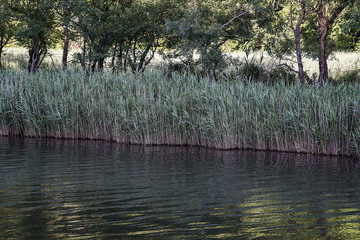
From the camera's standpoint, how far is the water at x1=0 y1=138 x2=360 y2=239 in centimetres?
473

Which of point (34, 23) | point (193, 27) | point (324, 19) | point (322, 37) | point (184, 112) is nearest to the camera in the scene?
point (184, 112)

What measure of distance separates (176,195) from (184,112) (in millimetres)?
4468

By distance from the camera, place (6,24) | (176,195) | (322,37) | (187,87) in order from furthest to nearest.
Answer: (6,24) → (322,37) → (187,87) → (176,195)

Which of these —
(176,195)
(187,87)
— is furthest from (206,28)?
(176,195)

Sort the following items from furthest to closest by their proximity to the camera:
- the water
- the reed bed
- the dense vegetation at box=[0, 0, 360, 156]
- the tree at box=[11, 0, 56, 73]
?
the tree at box=[11, 0, 56, 73] < the dense vegetation at box=[0, 0, 360, 156] < the reed bed < the water

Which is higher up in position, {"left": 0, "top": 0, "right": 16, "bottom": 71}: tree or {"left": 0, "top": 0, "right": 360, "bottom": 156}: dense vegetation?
{"left": 0, "top": 0, "right": 16, "bottom": 71}: tree

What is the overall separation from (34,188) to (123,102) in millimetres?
4681

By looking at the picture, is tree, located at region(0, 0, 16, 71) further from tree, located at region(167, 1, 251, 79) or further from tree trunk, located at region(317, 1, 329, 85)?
tree trunk, located at region(317, 1, 329, 85)

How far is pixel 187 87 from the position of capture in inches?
429

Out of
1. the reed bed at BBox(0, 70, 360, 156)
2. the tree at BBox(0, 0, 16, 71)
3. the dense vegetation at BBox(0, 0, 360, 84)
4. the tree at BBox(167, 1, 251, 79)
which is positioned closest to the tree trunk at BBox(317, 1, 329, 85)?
the dense vegetation at BBox(0, 0, 360, 84)

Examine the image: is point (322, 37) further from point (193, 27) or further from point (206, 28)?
point (193, 27)

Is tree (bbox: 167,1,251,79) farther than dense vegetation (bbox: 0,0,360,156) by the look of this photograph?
Yes

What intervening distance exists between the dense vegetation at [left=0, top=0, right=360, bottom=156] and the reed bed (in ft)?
0.09

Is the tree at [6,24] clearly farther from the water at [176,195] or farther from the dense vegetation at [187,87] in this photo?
the water at [176,195]
